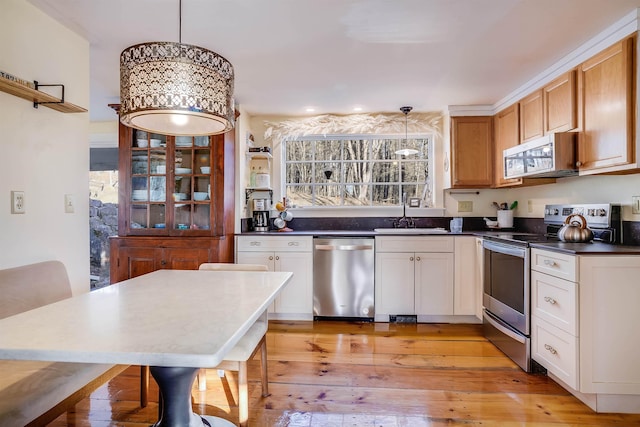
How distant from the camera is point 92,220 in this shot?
425 cm

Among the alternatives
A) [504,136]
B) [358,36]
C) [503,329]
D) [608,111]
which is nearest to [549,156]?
[608,111]

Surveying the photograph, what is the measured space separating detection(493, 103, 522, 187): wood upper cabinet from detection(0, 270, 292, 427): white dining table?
2650 millimetres

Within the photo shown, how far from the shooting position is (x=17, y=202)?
5.82 feet

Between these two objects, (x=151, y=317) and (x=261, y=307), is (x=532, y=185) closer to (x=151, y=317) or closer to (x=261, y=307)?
(x=261, y=307)

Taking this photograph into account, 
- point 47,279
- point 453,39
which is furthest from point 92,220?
point 453,39

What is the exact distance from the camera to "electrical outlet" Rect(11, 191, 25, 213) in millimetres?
1754

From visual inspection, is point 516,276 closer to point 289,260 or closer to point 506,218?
point 506,218

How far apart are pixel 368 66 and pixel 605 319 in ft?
7.24

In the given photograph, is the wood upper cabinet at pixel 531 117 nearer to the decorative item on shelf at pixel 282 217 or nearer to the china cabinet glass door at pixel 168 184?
the decorative item on shelf at pixel 282 217

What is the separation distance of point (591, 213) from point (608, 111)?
757 millimetres

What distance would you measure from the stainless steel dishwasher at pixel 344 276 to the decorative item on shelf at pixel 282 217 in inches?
19.2

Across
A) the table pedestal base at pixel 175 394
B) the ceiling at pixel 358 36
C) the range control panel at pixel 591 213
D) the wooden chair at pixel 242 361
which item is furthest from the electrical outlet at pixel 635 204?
the table pedestal base at pixel 175 394

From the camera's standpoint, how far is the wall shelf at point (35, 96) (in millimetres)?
1586

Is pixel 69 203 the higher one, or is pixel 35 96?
pixel 35 96
